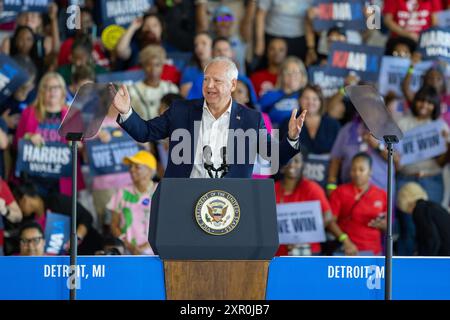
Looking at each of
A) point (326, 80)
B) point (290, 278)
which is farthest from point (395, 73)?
point (290, 278)

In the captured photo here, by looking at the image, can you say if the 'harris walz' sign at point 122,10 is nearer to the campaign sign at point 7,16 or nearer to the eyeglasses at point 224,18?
the eyeglasses at point 224,18

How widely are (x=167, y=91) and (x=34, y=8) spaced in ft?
4.79

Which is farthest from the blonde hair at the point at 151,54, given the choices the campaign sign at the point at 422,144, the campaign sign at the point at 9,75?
the campaign sign at the point at 422,144

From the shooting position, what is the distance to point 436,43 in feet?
30.3

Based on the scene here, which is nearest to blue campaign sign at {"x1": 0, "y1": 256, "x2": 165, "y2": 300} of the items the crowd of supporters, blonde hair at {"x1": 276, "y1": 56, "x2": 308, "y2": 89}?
the crowd of supporters

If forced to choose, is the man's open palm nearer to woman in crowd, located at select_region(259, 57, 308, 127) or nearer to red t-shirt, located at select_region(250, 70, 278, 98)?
woman in crowd, located at select_region(259, 57, 308, 127)

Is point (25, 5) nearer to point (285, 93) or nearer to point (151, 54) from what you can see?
point (151, 54)

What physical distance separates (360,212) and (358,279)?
2580mm

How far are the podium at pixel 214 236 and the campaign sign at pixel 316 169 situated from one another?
3.75 m

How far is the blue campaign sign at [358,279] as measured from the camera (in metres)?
5.80

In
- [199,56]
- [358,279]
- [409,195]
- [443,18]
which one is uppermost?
[443,18]

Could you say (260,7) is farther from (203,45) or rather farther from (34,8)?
(34,8)

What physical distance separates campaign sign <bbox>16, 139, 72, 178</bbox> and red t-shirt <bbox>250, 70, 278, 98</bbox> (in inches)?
66.8

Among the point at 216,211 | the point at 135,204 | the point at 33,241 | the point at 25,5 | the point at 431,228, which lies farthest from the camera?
the point at 25,5
